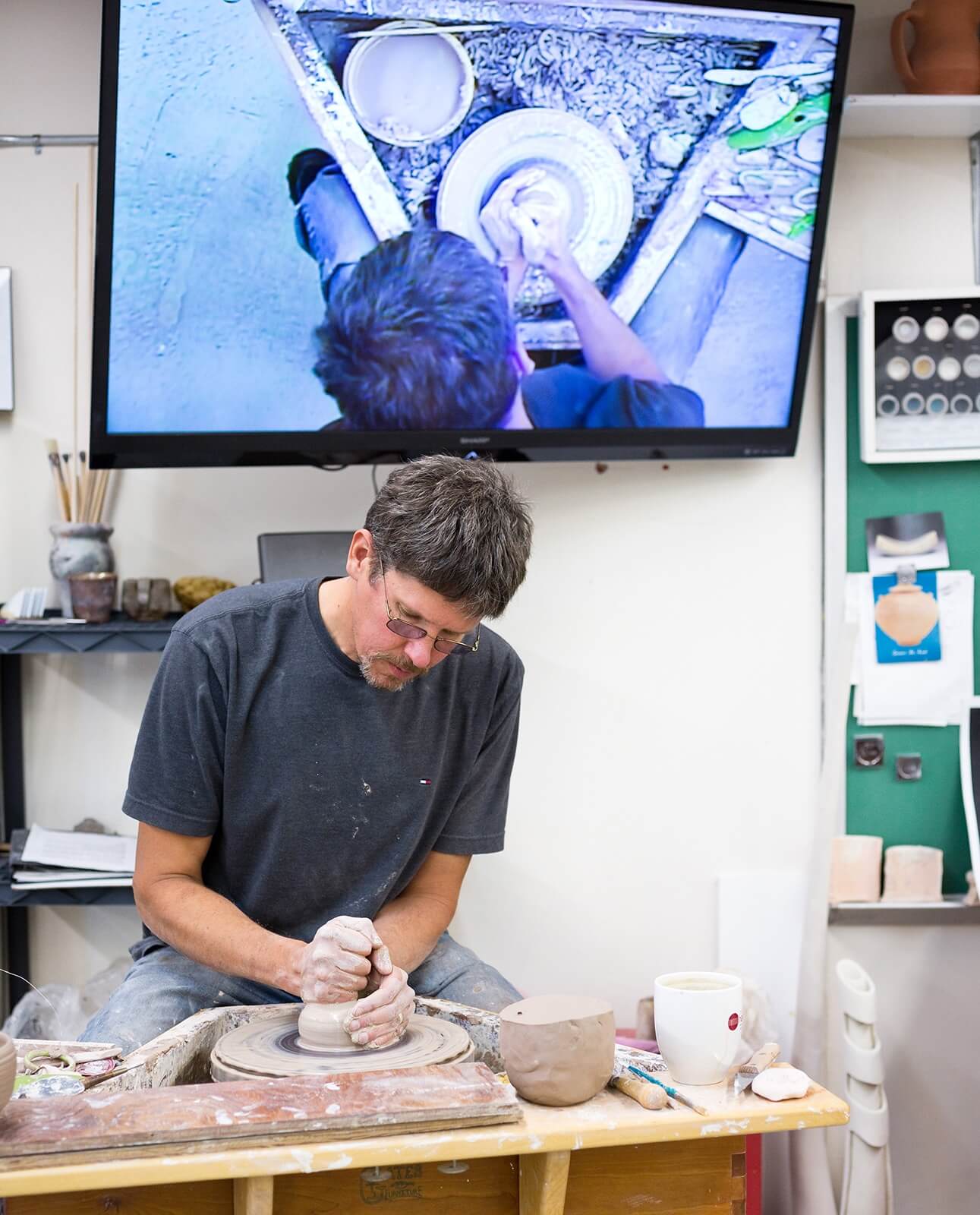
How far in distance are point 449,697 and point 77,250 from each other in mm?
1384

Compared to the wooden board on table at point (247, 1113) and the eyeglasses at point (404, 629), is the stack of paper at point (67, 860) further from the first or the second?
the wooden board on table at point (247, 1113)

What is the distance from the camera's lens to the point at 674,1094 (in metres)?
1.24

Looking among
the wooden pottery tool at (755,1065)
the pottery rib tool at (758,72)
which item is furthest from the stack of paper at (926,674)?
the wooden pottery tool at (755,1065)

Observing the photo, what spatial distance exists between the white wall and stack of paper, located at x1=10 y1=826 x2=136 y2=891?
0.76 feet

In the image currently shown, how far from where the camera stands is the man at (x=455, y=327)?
7.43 ft

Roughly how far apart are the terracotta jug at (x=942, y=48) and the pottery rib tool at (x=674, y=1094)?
7.19 feet

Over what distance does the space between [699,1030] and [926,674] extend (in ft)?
5.41

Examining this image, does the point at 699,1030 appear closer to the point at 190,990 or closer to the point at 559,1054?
the point at 559,1054

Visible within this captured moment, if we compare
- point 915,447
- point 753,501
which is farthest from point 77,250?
point 915,447

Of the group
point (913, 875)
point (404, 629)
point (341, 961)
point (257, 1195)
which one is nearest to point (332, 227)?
point (404, 629)

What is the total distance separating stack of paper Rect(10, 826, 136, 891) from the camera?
2.26 meters

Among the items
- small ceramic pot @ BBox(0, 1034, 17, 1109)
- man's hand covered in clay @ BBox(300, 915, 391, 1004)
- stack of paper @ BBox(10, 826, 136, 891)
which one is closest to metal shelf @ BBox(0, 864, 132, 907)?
stack of paper @ BBox(10, 826, 136, 891)

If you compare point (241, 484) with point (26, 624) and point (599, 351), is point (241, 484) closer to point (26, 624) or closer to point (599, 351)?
point (26, 624)

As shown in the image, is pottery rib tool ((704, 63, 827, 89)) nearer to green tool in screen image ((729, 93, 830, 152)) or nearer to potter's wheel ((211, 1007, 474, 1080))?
green tool in screen image ((729, 93, 830, 152))
